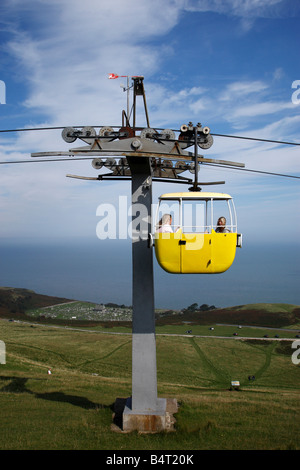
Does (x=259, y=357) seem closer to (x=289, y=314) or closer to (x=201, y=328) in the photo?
(x=201, y=328)

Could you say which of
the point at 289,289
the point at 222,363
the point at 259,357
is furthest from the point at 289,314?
the point at 289,289

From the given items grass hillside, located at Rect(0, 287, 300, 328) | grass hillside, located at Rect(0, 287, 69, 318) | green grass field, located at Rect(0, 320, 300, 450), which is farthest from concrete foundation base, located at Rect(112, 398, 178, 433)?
grass hillside, located at Rect(0, 287, 69, 318)

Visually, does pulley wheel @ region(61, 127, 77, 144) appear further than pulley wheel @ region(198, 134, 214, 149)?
Yes

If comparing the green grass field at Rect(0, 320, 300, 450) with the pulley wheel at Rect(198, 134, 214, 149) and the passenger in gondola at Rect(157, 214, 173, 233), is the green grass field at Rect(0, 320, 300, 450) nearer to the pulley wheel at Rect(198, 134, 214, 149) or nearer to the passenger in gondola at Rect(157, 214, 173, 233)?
the passenger in gondola at Rect(157, 214, 173, 233)

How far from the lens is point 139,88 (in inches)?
386

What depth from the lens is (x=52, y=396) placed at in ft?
44.3

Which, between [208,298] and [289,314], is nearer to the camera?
[289,314]

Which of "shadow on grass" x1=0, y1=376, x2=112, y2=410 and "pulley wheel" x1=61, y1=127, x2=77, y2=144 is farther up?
"pulley wheel" x1=61, y1=127, x2=77, y2=144

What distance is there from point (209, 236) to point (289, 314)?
217 feet

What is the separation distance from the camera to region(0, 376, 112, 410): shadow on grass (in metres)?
12.1

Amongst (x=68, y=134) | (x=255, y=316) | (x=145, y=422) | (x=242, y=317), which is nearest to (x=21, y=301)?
(x=242, y=317)

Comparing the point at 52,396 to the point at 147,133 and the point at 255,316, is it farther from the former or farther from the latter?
the point at 255,316
